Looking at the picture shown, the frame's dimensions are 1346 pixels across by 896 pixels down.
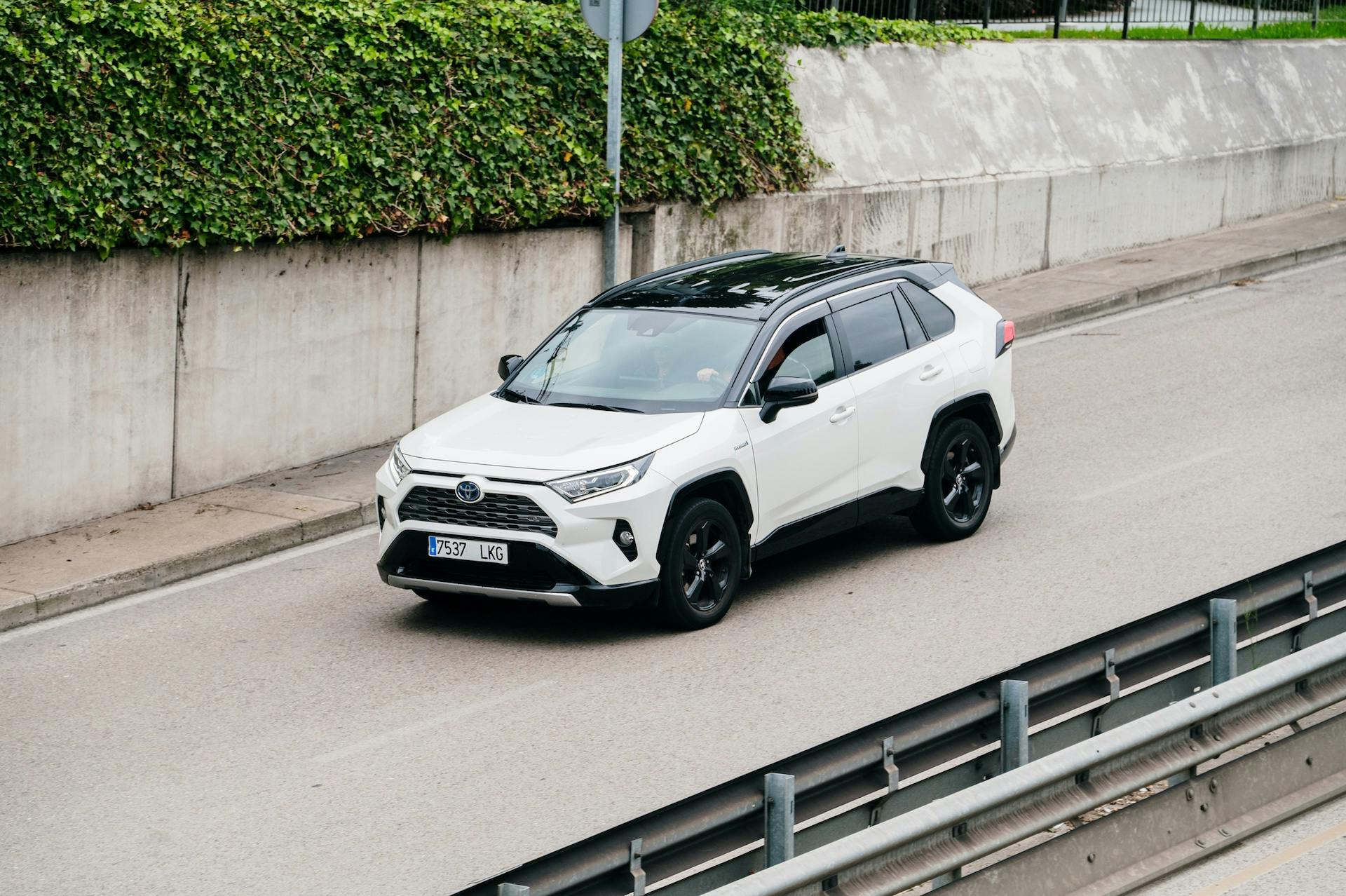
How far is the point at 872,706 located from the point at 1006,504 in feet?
13.0

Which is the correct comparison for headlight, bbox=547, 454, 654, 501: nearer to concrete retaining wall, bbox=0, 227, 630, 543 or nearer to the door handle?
the door handle

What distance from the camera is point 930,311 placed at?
425 inches

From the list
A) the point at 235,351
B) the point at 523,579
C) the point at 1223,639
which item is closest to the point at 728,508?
the point at 523,579

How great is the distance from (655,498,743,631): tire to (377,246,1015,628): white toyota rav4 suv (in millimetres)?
11

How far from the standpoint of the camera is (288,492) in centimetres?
1212

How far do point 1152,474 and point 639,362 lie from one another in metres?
4.15

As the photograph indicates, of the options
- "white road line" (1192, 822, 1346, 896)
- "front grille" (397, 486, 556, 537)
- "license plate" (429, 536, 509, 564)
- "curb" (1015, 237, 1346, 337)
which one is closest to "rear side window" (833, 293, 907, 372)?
"front grille" (397, 486, 556, 537)

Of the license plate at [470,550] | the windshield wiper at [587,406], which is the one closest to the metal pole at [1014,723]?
the license plate at [470,550]

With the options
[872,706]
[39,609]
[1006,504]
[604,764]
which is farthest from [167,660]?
[1006,504]

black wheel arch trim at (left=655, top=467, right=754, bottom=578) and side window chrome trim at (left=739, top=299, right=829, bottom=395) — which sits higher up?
side window chrome trim at (left=739, top=299, right=829, bottom=395)

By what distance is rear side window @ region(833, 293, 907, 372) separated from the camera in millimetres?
10133

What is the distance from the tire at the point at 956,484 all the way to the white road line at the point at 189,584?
369 cm

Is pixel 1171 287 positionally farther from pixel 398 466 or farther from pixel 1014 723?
pixel 1014 723

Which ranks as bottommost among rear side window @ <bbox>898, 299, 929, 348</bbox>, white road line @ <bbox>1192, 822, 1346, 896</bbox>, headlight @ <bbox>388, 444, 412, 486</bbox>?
white road line @ <bbox>1192, 822, 1346, 896</bbox>
